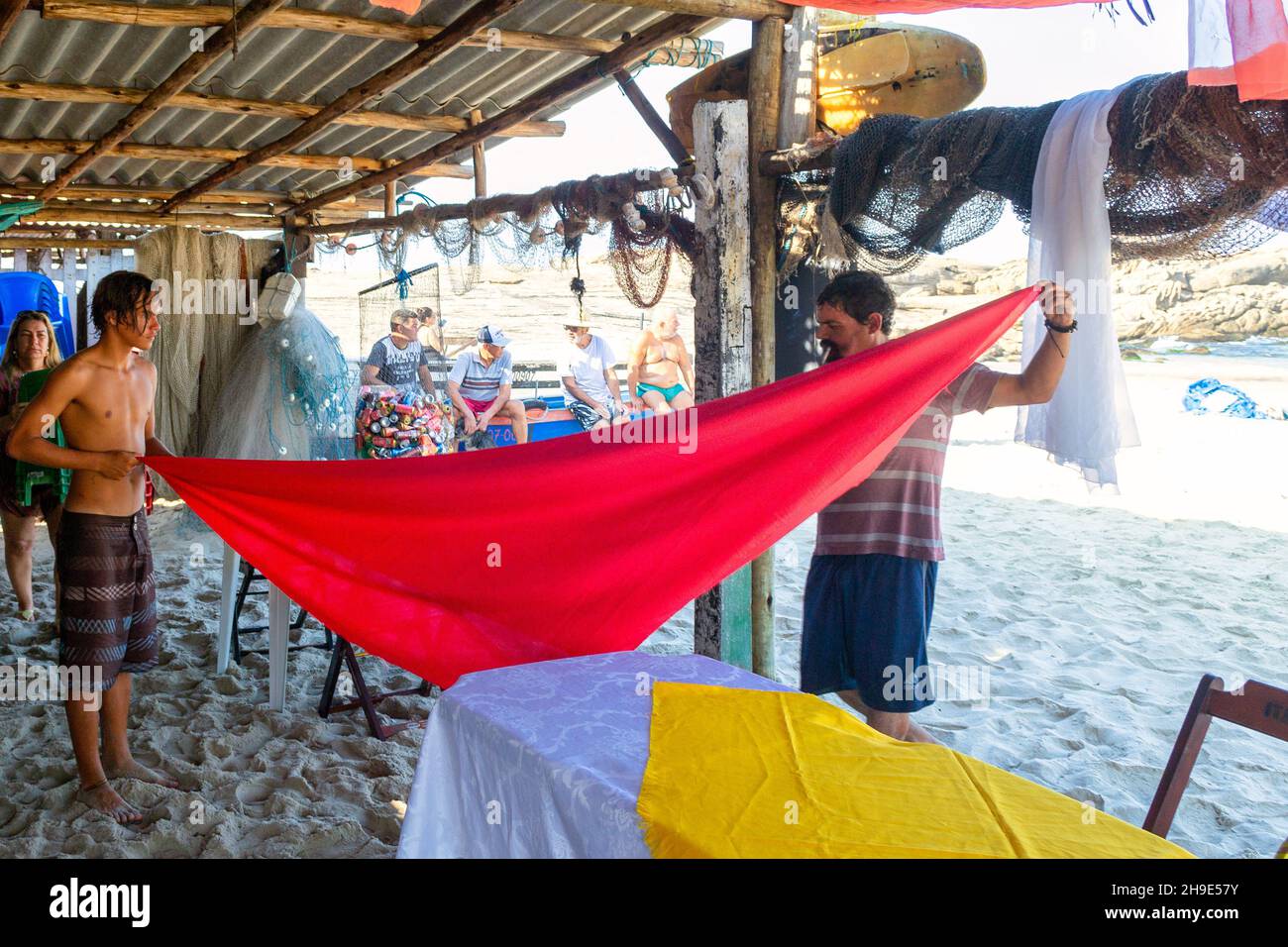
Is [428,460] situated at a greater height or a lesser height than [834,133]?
lesser

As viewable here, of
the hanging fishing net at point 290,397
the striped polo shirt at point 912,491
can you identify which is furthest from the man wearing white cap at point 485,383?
the striped polo shirt at point 912,491

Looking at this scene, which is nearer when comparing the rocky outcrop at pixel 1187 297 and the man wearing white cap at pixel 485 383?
the man wearing white cap at pixel 485 383

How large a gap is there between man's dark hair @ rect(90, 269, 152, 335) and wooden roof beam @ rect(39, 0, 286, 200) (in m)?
1.58

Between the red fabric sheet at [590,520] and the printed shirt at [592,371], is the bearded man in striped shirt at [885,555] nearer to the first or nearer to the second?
the red fabric sheet at [590,520]

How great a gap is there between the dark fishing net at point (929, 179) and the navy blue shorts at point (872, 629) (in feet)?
3.05

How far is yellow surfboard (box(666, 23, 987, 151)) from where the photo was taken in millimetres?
3238

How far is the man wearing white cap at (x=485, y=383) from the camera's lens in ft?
22.2

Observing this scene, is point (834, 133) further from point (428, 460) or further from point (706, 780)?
point (706, 780)

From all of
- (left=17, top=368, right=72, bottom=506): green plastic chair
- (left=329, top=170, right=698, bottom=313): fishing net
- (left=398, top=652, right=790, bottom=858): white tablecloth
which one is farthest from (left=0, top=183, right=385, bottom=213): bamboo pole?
(left=398, top=652, right=790, bottom=858): white tablecloth

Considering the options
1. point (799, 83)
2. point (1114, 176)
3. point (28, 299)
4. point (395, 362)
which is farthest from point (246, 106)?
point (1114, 176)

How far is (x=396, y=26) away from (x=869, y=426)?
3331 millimetres

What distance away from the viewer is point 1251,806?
9.57ft
